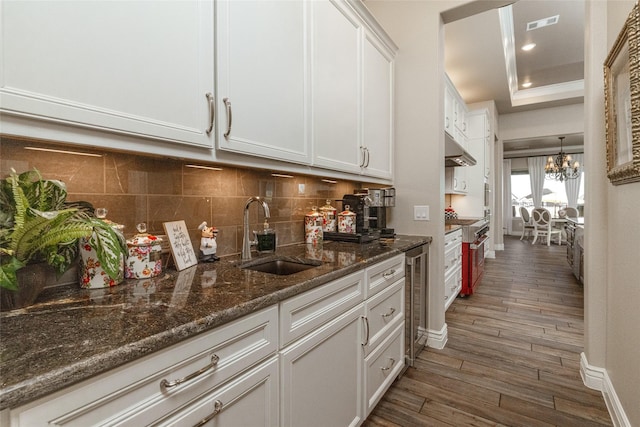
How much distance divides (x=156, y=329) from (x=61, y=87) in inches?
27.0

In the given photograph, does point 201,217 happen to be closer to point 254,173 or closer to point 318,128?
point 254,173

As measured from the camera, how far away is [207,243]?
1.43m

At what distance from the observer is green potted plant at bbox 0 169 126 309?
2.52 ft

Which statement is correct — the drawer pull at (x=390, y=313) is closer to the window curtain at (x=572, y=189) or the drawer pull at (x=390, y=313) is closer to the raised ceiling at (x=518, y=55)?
→ the raised ceiling at (x=518, y=55)

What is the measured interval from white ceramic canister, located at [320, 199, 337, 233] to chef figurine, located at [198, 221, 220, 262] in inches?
37.4

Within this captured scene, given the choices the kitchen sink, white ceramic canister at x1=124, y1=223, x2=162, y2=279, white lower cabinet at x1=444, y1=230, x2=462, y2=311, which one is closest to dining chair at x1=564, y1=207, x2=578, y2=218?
white lower cabinet at x1=444, y1=230, x2=462, y2=311

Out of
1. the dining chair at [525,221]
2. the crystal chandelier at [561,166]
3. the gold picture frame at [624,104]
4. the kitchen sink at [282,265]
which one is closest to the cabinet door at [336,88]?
the kitchen sink at [282,265]

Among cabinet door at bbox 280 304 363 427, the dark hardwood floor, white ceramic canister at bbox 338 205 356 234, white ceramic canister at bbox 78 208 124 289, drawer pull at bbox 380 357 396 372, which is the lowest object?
the dark hardwood floor

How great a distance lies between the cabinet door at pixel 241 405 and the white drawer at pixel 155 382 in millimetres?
27

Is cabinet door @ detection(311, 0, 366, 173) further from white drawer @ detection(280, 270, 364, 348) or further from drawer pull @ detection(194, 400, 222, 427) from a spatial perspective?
drawer pull @ detection(194, 400, 222, 427)

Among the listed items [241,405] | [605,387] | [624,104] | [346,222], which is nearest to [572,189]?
[605,387]

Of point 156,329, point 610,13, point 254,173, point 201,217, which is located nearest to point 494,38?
point 610,13

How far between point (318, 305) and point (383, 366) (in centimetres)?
85

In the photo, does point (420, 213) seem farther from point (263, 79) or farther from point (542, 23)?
point (542, 23)
